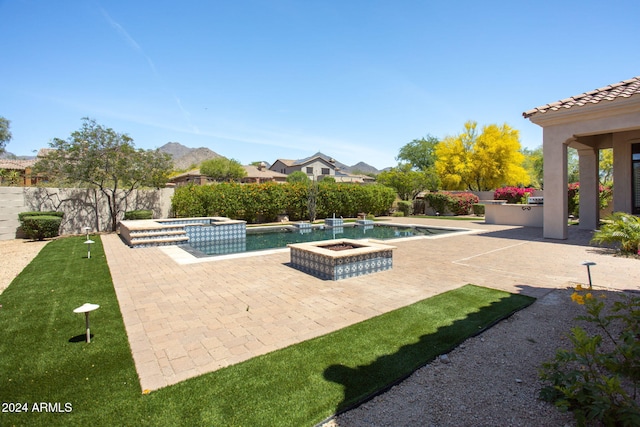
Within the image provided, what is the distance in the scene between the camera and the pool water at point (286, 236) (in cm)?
1191

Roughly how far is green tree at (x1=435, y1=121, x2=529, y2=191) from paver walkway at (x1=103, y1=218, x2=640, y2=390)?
71.1 feet

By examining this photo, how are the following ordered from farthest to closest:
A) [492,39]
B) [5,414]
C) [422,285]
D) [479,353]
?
[492,39] < [422,285] < [479,353] < [5,414]

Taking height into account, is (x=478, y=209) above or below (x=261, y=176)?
below

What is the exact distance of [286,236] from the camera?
1485 centimetres

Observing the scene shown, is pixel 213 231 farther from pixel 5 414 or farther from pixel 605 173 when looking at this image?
pixel 605 173

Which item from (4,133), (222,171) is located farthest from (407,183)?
(4,133)

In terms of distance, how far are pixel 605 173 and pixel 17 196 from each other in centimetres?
5377

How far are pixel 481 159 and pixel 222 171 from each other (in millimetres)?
41715

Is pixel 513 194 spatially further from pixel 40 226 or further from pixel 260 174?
pixel 260 174

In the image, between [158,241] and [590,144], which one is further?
[590,144]

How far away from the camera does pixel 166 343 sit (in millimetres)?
3795

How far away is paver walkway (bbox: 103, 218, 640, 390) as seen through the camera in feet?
12.1

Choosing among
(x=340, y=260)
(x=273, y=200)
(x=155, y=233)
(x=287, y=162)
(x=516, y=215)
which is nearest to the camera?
(x=340, y=260)

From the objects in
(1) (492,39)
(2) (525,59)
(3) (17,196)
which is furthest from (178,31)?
(2) (525,59)
